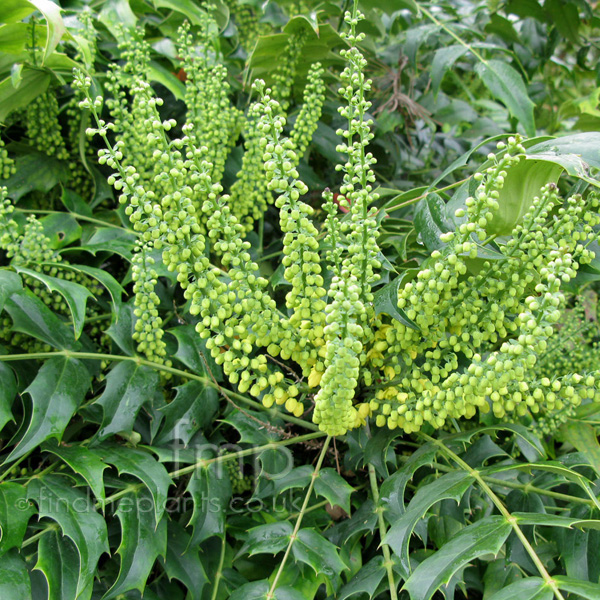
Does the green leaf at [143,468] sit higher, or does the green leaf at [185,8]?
the green leaf at [185,8]

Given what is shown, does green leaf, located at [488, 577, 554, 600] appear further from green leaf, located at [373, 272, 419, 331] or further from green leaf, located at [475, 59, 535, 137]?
green leaf, located at [475, 59, 535, 137]

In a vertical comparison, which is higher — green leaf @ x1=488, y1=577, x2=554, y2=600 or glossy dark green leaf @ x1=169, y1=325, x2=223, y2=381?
glossy dark green leaf @ x1=169, y1=325, x2=223, y2=381

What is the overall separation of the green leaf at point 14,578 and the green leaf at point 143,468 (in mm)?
213

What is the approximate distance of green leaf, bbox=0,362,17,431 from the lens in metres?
1.06

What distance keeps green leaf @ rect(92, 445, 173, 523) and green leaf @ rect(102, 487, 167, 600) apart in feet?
0.13

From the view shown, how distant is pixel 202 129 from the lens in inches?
53.0

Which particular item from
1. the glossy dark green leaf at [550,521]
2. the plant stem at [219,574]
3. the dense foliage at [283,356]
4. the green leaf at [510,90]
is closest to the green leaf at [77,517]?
the dense foliage at [283,356]

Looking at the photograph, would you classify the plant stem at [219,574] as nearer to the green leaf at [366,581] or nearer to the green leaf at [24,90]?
the green leaf at [366,581]

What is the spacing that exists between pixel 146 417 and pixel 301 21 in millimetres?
1045

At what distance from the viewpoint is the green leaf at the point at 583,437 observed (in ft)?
4.36

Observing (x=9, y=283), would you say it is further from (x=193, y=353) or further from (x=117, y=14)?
(x=117, y=14)

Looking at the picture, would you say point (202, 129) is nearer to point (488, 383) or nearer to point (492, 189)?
point (492, 189)

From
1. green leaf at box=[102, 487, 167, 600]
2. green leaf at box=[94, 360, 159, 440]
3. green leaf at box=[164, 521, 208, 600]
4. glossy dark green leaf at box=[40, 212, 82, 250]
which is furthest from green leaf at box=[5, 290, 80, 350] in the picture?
green leaf at box=[164, 521, 208, 600]

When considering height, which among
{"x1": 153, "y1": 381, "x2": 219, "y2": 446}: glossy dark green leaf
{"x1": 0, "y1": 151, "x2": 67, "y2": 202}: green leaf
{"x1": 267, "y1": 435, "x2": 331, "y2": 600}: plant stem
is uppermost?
{"x1": 0, "y1": 151, "x2": 67, "y2": 202}: green leaf
